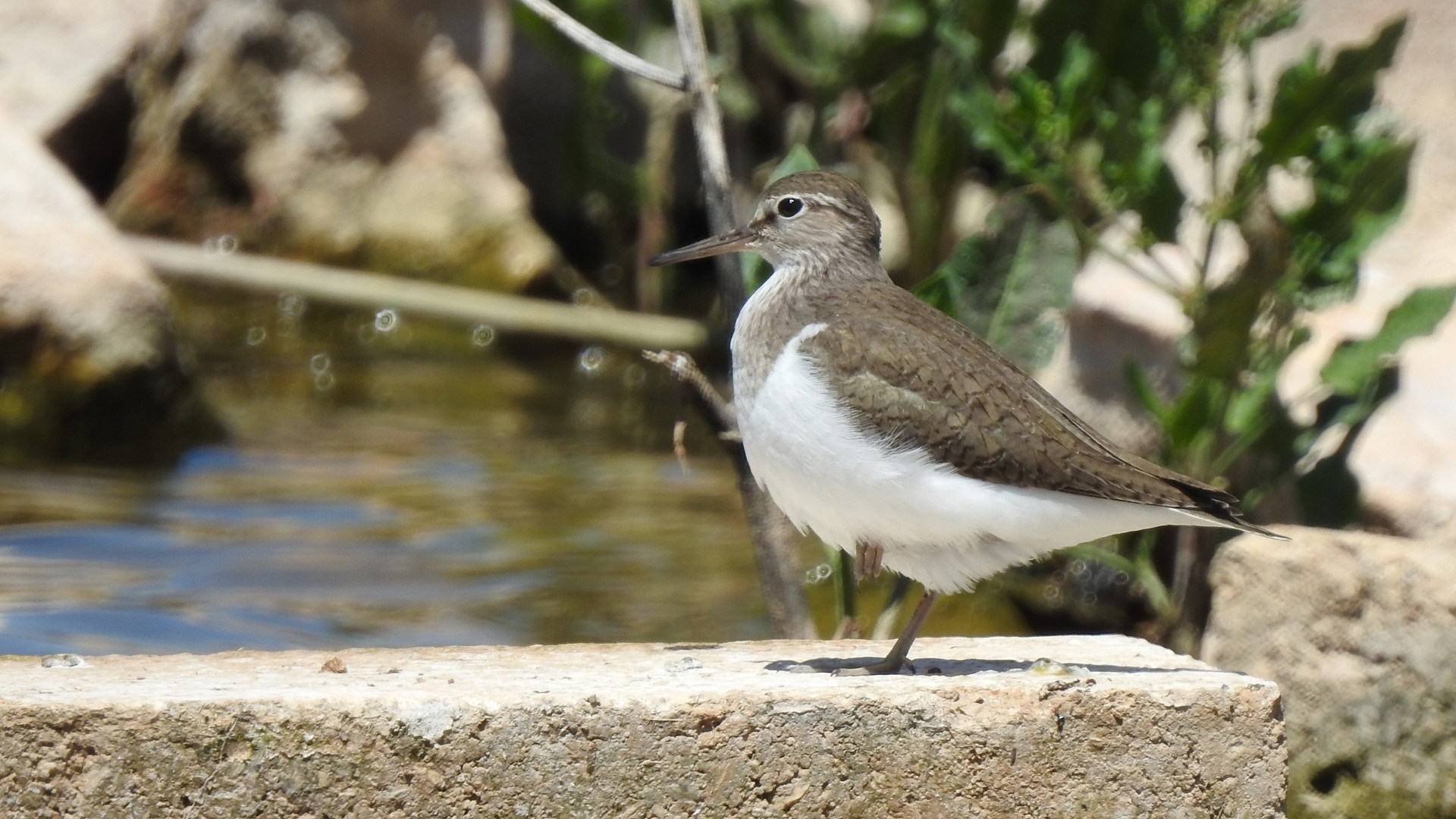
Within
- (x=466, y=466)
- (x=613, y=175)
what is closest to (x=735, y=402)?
(x=466, y=466)

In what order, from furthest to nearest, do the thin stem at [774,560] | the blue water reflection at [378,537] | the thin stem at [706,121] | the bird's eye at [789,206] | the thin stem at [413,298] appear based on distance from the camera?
the thin stem at [413,298], the blue water reflection at [378,537], the thin stem at [774,560], the thin stem at [706,121], the bird's eye at [789,206]

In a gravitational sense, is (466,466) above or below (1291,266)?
below

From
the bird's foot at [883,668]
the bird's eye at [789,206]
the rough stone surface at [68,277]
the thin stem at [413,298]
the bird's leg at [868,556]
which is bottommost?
the bird's foot at [883,668]

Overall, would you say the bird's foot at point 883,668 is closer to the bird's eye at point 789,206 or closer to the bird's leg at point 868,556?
the bird's leg at point 868,556

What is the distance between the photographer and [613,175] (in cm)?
1155

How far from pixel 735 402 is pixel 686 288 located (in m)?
7.83

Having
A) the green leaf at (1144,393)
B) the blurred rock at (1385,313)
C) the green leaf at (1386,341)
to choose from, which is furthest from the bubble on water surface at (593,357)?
the green leaf at (1386,341)

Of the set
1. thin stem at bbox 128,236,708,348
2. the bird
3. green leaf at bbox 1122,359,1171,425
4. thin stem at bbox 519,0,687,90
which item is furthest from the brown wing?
thin stem at bbox 128,236,708,348

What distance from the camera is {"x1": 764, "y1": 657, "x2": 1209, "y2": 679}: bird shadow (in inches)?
164

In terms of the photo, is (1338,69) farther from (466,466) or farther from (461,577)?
(466,466)

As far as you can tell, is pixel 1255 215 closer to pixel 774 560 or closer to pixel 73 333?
pixel 774 560

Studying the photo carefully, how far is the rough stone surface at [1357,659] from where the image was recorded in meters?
5.16

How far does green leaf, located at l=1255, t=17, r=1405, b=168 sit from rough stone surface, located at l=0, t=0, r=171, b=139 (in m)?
7.61

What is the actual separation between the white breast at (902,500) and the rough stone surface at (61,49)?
814 cm
